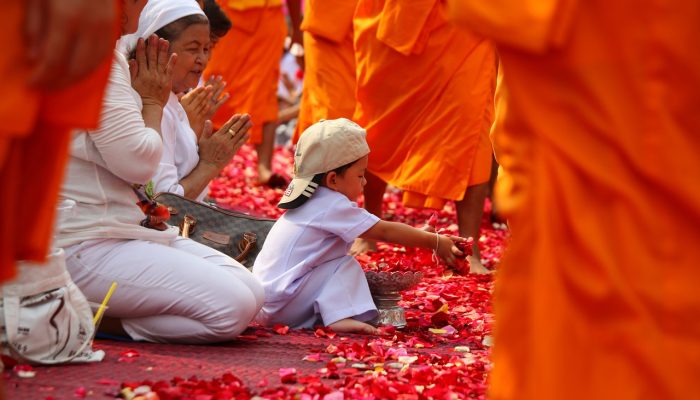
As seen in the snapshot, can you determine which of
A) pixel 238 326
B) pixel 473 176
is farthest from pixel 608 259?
pixel 473 176

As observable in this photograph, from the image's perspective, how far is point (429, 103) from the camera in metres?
6.95

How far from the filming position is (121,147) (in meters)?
4.34

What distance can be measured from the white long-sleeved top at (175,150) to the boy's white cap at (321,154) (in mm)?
685

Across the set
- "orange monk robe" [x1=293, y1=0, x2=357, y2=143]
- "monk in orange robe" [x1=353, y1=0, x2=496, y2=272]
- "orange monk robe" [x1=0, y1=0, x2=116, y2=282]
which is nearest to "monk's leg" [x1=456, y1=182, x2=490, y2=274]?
"monk in orange robe" [x1=353, y1=0, x2=496, y2=272]

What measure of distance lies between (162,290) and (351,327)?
838 millimetres

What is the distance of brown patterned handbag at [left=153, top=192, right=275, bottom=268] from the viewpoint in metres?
5.49

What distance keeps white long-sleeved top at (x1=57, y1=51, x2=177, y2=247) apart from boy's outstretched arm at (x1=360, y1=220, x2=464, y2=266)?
3.47 ft

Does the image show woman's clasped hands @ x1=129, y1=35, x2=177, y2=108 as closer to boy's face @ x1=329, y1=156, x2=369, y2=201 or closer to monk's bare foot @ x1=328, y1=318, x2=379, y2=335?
boy's face @ x1=329, y1=156, x2=369, y2=201

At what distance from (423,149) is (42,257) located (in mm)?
4615

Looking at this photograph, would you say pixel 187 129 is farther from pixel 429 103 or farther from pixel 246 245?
pixel 429 103

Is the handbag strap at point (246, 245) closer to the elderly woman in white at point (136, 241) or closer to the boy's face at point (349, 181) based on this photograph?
the boy's face at point (349, 181)

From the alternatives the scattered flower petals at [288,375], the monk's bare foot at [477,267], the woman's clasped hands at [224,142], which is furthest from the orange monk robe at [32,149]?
the monk's bare foot at [477,267]

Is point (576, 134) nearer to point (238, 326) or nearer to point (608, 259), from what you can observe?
point (608, 259)

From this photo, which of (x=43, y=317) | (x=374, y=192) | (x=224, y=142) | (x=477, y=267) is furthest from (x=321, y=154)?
(x=374, y=192)
